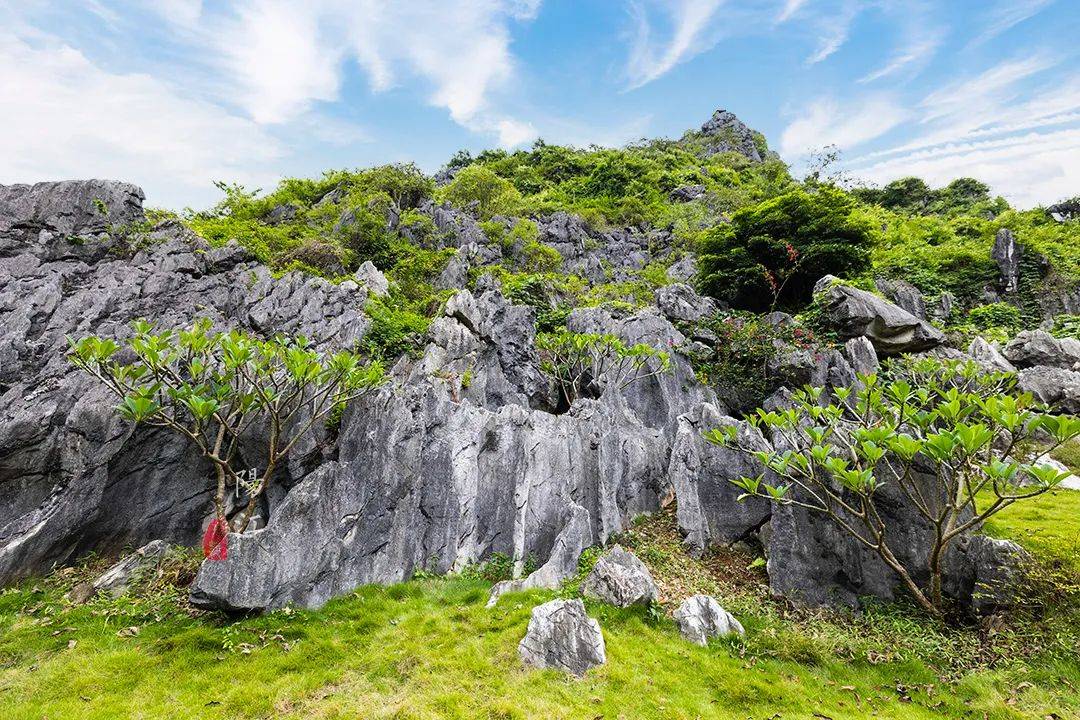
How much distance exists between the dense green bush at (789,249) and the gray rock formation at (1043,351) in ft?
22.7

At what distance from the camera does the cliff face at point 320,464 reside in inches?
383

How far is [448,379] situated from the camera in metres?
15.5

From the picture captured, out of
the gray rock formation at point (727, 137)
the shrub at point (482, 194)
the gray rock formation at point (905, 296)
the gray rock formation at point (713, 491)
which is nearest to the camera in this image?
the gray rock formation at point (713, 491)

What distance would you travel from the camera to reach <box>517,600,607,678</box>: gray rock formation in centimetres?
741

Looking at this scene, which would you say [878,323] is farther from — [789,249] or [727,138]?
[727,138]

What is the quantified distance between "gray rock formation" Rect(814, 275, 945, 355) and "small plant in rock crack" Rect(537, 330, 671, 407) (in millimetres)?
8039

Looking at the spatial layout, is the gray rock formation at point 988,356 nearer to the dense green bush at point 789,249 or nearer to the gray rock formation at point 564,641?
the dense green bush at point 789,249

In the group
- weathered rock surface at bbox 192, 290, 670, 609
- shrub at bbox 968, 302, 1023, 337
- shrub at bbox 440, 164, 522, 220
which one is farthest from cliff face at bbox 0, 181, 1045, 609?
shrub at bbox 440, 164, 522, 220

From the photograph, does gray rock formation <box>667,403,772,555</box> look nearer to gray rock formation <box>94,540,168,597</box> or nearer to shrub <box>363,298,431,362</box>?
shrub <box>363,298,431,362</box>

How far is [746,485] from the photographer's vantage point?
28.1 ft

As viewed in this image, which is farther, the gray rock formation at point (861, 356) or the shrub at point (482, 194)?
the shrub at point (482, 194)

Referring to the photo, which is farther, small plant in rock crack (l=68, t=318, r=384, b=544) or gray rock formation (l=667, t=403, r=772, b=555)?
gray rock formation (l=667, t=403, r=772, b=555)

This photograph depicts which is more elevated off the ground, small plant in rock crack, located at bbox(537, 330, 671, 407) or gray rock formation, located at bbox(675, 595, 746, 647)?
small plant in rock crack, located at bbox(537, 330, 671, 407)

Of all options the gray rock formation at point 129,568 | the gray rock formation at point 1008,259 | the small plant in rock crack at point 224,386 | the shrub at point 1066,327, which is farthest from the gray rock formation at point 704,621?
the gray rock formation at point 1008,259
